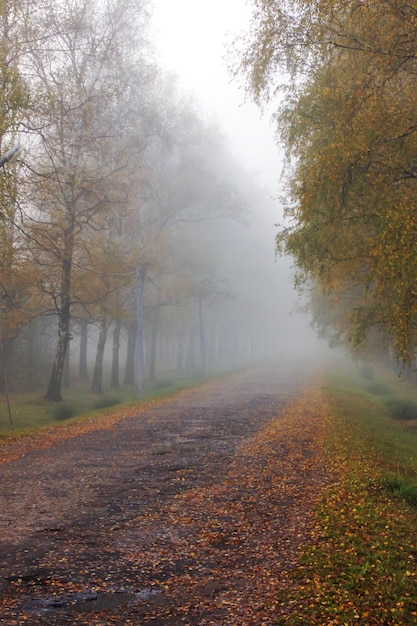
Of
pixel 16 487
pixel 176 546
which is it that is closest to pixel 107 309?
pixel 16 487

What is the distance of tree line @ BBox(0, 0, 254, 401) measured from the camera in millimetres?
15625

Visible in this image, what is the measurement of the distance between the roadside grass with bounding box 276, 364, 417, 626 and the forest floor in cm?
20

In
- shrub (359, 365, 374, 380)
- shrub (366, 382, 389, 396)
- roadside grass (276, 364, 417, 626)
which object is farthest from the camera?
shrub (359, 365, 374, 380)

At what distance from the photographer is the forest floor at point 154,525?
4.78 metres

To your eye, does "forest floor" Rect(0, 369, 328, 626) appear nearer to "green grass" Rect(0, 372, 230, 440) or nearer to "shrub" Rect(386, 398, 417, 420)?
"green grass" Rect(0, 372, 230, 440)

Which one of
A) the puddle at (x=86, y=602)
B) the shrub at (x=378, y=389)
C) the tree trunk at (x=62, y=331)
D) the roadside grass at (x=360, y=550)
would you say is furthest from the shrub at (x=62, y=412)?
the shrub at (x=378, y=389)

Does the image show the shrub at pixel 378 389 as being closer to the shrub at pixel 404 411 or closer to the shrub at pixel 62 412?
the shrub at pixel 404 411

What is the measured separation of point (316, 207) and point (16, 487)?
7019 millimetres

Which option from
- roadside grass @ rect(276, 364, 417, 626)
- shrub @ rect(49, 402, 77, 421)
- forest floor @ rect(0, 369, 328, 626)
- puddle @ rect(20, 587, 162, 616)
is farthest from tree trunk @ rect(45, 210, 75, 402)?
puddle @ rect(20, 587, 162, 616)

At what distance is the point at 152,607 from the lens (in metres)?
4.72

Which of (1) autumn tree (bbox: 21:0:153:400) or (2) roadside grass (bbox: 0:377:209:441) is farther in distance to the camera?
(1) autumn tree (bbox: 21:0:153:400)

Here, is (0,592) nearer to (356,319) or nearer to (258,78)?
(258,78)

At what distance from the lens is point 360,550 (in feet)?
19.1

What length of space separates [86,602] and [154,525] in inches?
81.8
